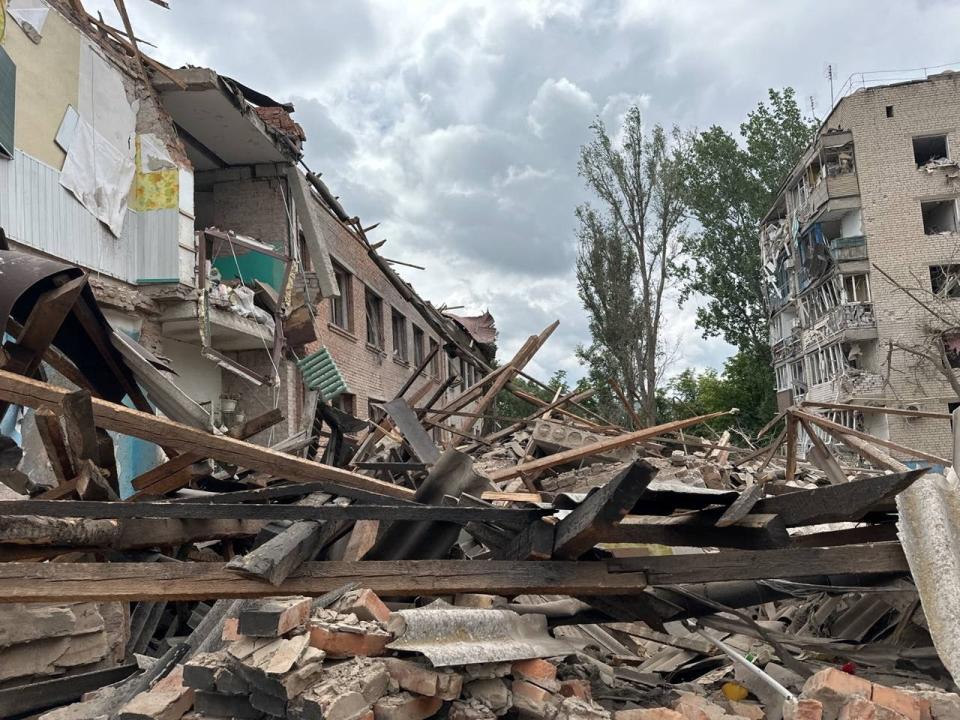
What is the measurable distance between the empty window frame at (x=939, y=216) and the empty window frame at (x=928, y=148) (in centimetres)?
168

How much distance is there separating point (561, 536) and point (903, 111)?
31.9 meters

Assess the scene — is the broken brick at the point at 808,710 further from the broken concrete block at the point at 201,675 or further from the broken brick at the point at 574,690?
the broken concrete block at the point at 201,675

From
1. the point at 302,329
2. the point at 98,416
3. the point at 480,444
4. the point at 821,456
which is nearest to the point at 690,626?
the point at 821,456

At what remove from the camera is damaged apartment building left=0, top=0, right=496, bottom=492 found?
8.81 m


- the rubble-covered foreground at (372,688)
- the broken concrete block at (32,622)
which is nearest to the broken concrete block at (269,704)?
the rubble-covered foreground at (372,688)

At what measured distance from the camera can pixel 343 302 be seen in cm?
1780

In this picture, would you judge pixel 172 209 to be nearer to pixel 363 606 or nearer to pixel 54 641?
pixel 54 641

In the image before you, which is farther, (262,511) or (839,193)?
(839,193)

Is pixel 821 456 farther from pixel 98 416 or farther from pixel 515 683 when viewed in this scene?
pixel 98 416

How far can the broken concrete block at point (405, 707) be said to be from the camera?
2.71 m

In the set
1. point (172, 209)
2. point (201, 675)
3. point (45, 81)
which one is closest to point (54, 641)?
point (201, 675)

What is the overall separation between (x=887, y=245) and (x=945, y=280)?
2.39m

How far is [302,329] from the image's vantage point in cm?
1338

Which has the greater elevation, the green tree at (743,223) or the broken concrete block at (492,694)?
the green tree at (743,223)
